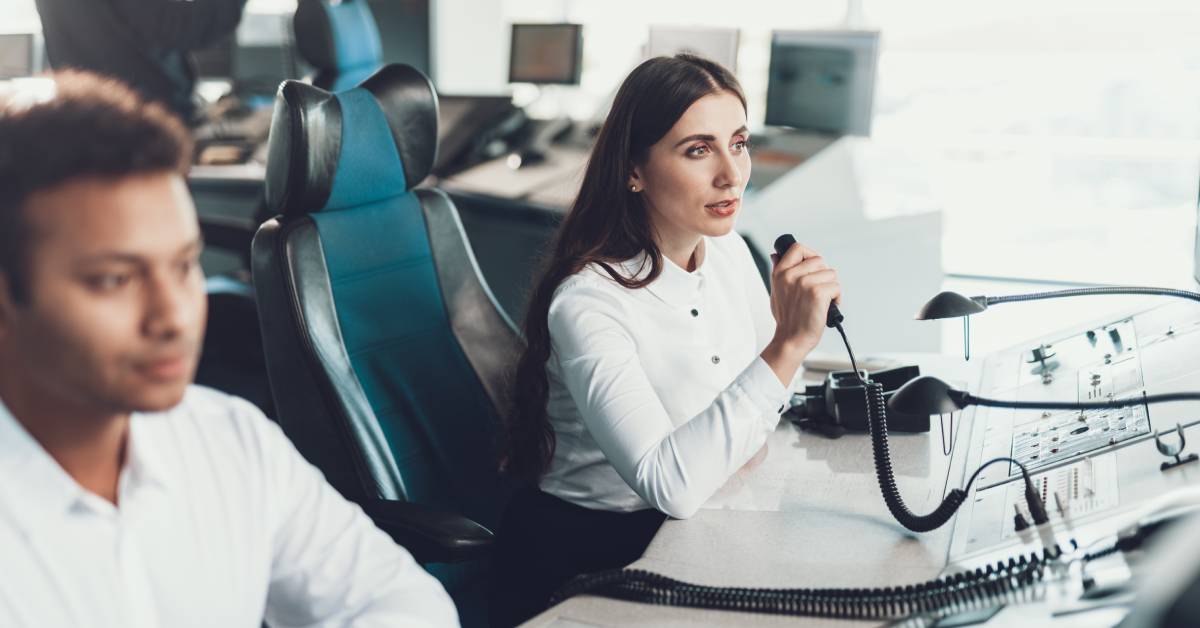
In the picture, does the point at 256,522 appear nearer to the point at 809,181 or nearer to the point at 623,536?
the point at 623,536

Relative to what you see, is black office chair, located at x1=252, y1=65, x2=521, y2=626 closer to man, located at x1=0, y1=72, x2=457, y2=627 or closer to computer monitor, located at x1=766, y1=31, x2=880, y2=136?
man, located at x1=0, y1=72, x2=457, y2=627

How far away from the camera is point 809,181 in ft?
10.6

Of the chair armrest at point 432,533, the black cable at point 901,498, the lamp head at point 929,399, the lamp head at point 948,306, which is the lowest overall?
the chair armrest at point 432,533

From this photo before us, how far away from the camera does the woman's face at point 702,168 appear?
5.26 ft

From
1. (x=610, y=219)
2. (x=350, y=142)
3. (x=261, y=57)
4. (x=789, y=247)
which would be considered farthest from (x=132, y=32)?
(x=789, y=247)

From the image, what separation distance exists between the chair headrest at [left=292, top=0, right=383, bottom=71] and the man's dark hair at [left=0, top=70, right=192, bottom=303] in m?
2.37

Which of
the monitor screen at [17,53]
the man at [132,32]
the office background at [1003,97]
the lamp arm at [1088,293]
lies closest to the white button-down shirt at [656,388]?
the lamp arm at [1088,293]

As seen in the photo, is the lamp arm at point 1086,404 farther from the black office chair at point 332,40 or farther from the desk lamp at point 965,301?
the black office chair at point 332,40

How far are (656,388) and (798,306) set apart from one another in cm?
28

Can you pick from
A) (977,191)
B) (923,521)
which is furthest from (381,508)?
(977,191)

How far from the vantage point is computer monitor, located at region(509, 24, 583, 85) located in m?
4.07

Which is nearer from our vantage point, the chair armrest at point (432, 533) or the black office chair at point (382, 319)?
the chair armrest at point (432, 533)

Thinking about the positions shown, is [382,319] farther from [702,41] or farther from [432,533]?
[702,41]

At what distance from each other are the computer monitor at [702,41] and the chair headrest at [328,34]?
1.00 m
